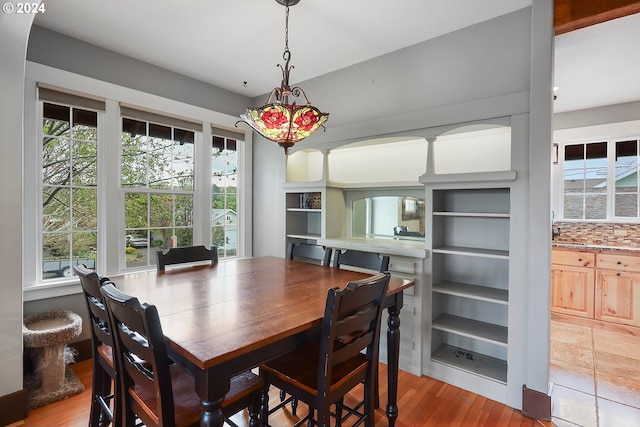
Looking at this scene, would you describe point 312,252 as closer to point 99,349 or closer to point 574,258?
point 99,349

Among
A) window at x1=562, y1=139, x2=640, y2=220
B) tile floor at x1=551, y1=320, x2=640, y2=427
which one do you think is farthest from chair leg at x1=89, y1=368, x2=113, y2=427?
window at x1=562, y1=139, x2=640, y2=220

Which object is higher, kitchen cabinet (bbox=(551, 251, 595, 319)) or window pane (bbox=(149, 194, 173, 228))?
window pane (bbox=(149, 194, 173, 228))

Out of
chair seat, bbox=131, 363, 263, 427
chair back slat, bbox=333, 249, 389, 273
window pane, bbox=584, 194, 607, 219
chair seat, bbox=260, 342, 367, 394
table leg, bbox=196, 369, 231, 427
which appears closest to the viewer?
table leg, bbox=196, 369, 231, 427

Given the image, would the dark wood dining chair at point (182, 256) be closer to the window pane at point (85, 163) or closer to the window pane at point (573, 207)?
the window pane at point (85, 163)

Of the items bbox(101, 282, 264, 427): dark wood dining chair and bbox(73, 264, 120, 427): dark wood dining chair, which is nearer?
bbox(101, 282, 264, 427): dark wood dining chair

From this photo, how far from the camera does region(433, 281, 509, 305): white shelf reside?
7.72ft

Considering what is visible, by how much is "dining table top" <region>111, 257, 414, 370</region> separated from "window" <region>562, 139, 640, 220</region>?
3.78m

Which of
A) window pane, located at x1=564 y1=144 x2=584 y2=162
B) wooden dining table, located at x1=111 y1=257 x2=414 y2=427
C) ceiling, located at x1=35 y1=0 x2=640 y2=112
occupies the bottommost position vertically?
wooden dining table, located at x1=111 y1=257 x2=414 y2=427

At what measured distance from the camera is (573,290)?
390cm

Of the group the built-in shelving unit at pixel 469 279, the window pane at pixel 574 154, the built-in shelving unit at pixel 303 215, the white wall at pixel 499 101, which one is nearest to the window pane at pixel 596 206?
the window pane at pixel 574 154

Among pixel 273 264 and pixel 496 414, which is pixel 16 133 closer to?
pixel 273 264

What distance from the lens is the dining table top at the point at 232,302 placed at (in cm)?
118

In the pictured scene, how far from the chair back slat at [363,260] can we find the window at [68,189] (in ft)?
7.52

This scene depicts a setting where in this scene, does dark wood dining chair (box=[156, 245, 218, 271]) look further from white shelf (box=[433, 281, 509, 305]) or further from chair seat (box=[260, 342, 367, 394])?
white shelf (box=[433, 281, 509, 305])
